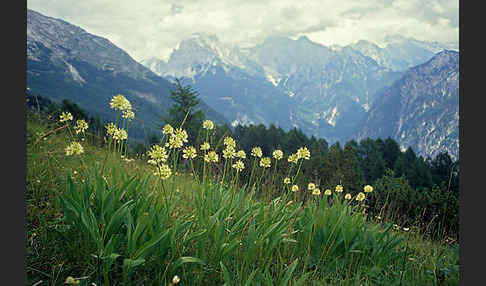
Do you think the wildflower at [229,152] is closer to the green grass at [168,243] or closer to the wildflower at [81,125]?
the green grass at [168,243]

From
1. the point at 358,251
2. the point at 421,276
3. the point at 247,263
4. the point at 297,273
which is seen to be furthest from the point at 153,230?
the point at 421,276

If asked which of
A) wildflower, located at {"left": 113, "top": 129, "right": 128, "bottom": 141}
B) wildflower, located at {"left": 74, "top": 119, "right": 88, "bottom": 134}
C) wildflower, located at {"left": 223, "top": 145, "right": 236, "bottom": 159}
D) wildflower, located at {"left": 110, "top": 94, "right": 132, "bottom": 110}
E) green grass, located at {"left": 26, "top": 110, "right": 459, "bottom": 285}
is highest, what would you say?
wildflower, located at {"left": 110, "top": 94, "right": 132, "bottom": 110}

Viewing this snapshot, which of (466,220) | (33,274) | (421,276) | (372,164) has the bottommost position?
(372,164)

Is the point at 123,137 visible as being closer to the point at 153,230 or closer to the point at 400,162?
the point at 153,230

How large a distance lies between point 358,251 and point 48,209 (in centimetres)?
390

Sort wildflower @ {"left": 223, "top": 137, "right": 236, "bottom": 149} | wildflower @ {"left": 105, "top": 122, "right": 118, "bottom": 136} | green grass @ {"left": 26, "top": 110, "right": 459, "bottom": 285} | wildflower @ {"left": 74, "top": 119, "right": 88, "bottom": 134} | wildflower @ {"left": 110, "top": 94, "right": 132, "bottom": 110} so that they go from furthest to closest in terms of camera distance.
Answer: wildflower @ {"left": 223, "top": 137, "right": 236, "bottom": 149} < wildflower @ {"left": 74, "top": 119, "right": 88, "bottom": 134} < wildflower @ {"left": 105, "top": 122, "right": 118, "bottom": 136} < wildflower @ {"left": 110, "top": 94, "right": 132, "bottom": 110} < green grass @ {"left": 26, "top": 110, "right": 459, "bottom": 285}

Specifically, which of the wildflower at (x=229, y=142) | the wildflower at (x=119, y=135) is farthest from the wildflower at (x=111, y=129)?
the wildflower at (x=229, y=142)

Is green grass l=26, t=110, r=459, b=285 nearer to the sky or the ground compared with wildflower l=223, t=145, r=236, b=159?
nearer to the ground

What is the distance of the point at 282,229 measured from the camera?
334 cm

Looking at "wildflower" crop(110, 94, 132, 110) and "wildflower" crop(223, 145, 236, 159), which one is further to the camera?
"wildflower" crop(223, 145, 236, 159)

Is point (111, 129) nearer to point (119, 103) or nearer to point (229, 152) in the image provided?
point (119, 103)

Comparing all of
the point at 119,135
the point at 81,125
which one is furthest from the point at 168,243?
the point at 81,125

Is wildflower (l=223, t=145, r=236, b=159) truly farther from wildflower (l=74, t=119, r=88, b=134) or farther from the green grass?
wildflower (l=74, t=119, r=88, b=134)

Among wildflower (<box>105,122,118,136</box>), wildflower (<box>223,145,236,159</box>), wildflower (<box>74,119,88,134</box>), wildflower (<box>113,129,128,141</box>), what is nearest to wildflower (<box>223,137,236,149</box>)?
wildflower (<box>223,145,236,159</box>)
